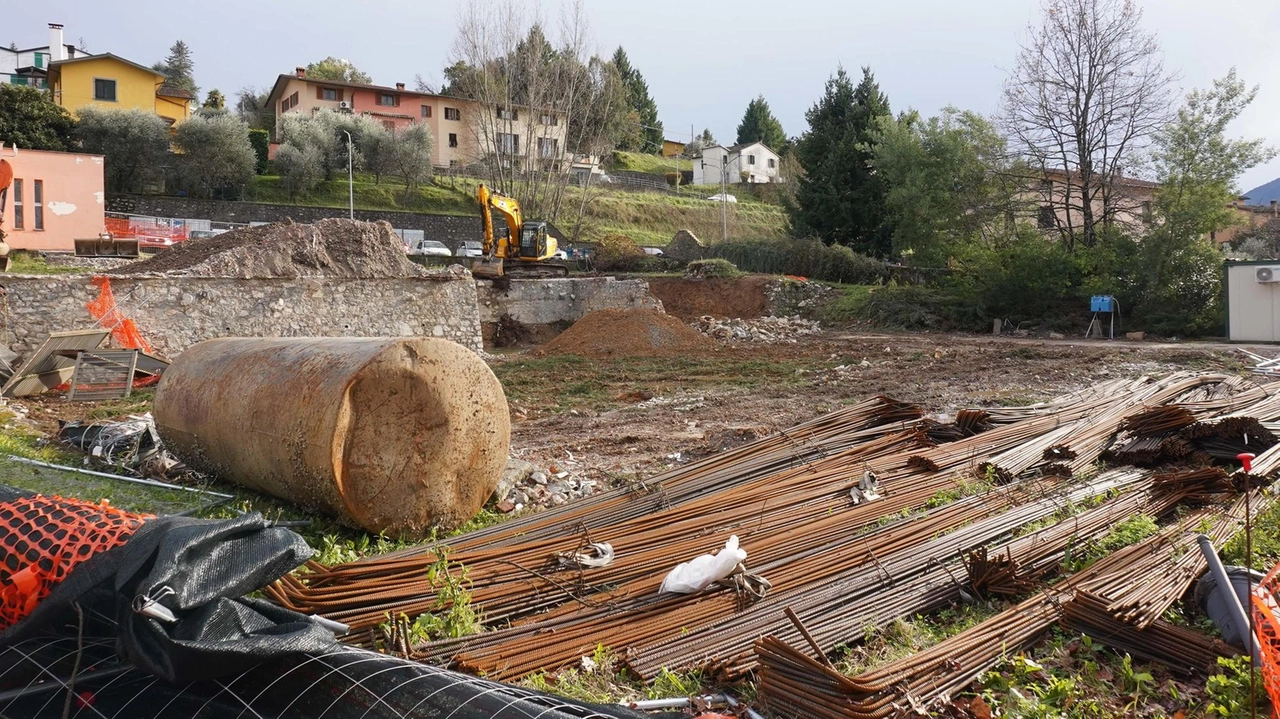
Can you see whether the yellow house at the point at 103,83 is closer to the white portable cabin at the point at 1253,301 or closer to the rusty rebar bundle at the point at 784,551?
the white portable cabin at the point at 1253,301

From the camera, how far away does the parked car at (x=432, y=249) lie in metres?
34.4

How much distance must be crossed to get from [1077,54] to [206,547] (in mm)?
27607

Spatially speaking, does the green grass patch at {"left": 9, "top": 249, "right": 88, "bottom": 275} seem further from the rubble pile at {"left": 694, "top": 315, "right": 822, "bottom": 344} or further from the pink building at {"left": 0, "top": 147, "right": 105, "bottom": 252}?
the rubble pile at {"left": 694, "top": 315, "right": 822, "bottom": 344}

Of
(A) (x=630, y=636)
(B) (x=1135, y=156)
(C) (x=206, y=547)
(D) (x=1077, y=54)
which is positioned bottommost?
(A) (x=630, y=636)

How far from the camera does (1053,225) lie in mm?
25797

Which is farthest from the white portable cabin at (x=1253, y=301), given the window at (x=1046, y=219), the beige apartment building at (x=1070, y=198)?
the window at (x=1046, y=219)

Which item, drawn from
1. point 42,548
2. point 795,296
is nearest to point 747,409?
point 42,548

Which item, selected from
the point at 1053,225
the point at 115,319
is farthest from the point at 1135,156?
the point at 115,319

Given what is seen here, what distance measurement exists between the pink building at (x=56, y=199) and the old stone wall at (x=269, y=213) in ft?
32.8

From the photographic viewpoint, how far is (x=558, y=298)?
2522 cm

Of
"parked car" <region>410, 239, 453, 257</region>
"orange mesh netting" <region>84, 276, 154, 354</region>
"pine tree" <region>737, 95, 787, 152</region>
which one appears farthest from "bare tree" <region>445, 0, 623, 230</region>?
"pine tree" <region>737, 95, 787, 152</region>

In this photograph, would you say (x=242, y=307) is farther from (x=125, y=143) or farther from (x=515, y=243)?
(x=125, y=143)

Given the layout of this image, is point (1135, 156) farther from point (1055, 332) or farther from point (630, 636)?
point (630, 636)

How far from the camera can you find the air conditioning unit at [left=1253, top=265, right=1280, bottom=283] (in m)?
18.6
